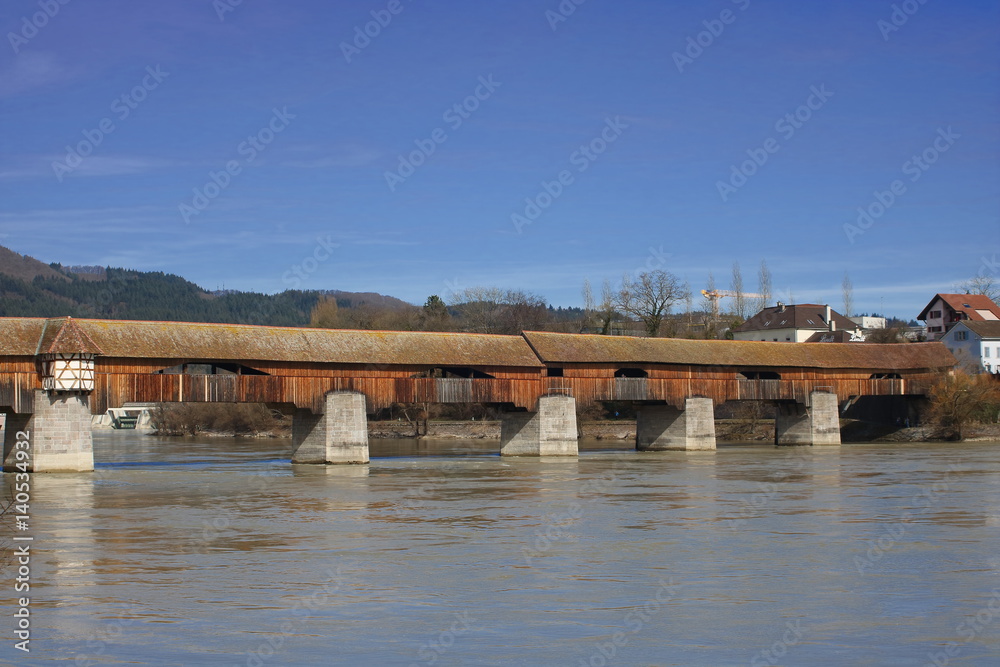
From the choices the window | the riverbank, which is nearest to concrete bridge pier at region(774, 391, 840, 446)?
the riverbank

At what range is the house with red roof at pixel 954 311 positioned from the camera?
3054 inches

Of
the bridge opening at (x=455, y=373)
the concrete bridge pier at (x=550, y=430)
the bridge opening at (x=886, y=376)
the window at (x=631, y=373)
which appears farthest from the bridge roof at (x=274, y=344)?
the bridge opening at (x=886, y=376)

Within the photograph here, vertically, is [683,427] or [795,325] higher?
[795,325]

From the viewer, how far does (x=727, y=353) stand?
4759cm

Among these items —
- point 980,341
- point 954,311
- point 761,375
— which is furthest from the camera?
point 954,311

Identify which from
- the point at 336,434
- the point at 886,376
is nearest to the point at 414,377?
the point at 336,434

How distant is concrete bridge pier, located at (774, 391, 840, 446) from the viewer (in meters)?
48.6

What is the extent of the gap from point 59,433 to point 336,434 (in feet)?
29.4

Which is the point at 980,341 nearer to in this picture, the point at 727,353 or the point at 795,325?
the point at 795,325

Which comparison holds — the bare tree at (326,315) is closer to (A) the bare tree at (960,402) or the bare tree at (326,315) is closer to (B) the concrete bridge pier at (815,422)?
(B) the concrete bridge pier at (815,422)

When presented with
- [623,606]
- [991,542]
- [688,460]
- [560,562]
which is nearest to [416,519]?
[560,562]

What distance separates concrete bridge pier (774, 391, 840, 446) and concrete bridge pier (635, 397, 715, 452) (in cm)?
599

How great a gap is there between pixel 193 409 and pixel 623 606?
6762 centimetres

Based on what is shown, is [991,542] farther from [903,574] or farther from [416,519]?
[416,519]
